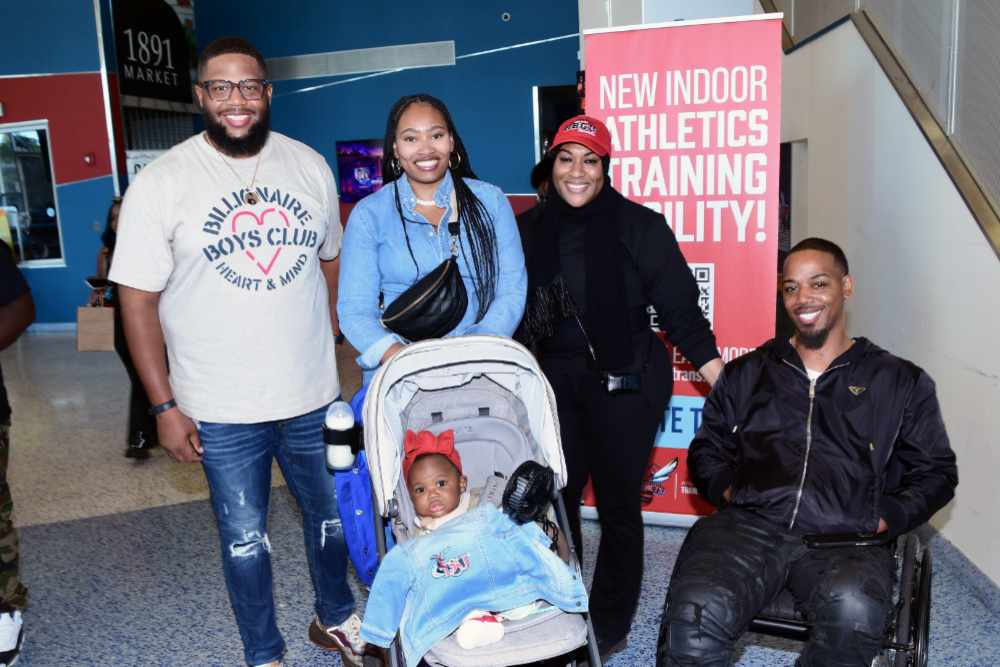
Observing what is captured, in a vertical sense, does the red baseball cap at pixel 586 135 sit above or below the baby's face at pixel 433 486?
above

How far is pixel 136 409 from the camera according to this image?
5109mm

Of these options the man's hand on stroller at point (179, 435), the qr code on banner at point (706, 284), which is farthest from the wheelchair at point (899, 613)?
the man's hand on stroller at point (179, 435)

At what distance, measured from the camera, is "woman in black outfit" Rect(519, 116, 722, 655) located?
2.52 metres

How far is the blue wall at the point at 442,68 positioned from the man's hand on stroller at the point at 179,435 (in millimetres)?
8869

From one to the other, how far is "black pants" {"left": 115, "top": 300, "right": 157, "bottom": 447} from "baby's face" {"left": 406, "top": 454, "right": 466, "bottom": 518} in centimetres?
338

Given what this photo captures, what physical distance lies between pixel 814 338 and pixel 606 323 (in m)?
0.58

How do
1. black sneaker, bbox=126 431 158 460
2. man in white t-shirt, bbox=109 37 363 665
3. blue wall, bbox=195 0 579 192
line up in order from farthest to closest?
blue wall, bbox=195 0 579 192 → black sneaker, bbox=126 431 158 460 → man in white t-shirt, bbox=109 37 363 665

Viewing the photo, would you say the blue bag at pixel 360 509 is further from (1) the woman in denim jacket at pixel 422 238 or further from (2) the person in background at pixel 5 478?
(2) the person in background at pixel 5 478

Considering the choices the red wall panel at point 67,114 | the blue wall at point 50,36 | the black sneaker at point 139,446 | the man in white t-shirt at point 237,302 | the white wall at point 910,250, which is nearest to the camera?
the man in white t-shirt at point 237,302

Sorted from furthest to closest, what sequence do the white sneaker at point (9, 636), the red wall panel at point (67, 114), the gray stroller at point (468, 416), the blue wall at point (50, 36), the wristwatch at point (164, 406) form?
the red wall panel at point (67, 114) → the blue wall at point (50, 36) → the white sneaker at point (9, 636) → the wristwatch at point (164, 406) → the gray stroller at point (468, 416)

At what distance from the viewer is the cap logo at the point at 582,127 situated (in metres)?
2.54

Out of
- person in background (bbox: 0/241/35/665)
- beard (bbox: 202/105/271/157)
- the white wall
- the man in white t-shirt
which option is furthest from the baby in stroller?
the white wall

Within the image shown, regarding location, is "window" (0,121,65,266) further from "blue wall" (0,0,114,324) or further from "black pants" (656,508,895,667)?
"black pants" (656,508,895,667)

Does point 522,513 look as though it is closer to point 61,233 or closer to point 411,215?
point 411,215
